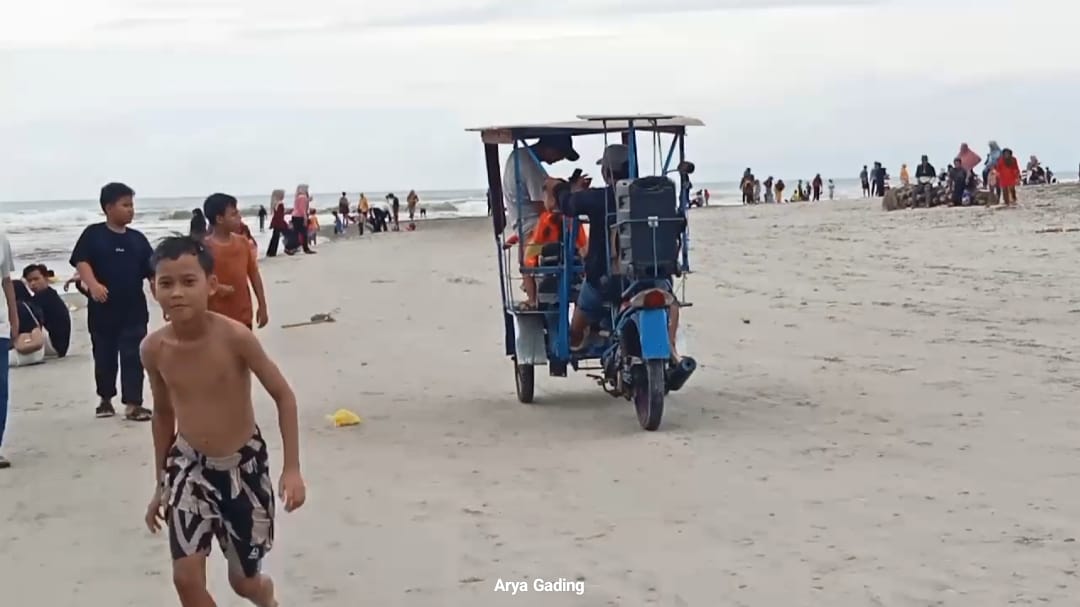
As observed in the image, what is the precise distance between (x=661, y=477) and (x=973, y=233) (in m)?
16.1

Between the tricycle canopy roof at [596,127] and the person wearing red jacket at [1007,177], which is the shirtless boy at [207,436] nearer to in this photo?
the tricycle canopy roof at [596,127]

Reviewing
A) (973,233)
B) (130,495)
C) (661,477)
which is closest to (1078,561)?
(661,477)

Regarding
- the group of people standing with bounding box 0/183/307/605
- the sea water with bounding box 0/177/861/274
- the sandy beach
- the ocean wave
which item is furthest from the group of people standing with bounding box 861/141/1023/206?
the ocean wave

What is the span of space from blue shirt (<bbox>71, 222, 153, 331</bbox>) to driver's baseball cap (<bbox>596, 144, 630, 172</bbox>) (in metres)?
3.01

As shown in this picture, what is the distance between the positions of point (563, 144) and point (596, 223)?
1.10m

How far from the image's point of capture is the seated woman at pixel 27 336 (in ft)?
44.6

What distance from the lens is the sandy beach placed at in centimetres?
564

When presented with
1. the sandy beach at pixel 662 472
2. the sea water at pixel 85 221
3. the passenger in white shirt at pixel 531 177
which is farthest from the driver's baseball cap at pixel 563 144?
the sea water at pixel 85 221

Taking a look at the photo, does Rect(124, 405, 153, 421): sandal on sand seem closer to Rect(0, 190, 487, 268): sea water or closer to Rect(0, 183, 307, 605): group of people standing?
Rect(0, 183, 307, 605): group of people standing

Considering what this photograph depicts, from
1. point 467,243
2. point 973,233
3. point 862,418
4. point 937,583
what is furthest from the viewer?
point 467,243

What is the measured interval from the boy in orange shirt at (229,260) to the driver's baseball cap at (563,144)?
2177mm

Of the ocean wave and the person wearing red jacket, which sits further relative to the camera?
the ocean wave

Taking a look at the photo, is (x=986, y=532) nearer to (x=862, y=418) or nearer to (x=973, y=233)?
(x=862, y=418)

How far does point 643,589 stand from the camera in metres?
5.45
